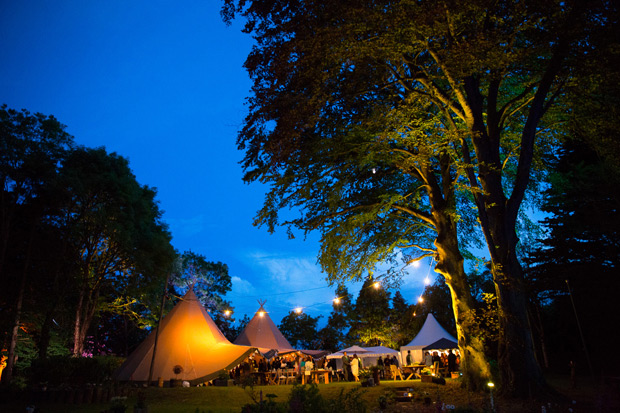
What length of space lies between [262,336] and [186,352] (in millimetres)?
9101

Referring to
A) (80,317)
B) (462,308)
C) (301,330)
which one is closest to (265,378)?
(80,317)

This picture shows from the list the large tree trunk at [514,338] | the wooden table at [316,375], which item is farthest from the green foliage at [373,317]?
the large tree trunk at [514,338]

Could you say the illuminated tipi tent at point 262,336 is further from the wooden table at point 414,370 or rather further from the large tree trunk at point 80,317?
the large tree trunk at point 80,317

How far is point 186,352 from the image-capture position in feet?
66.5

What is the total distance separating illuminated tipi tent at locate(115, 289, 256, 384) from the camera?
19.4 metres

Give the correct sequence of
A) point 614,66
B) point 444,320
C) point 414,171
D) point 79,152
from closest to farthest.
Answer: point 614,66 → point 414,171 → point 79,152 → point 444,320

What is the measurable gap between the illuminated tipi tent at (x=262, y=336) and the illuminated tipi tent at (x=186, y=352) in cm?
649

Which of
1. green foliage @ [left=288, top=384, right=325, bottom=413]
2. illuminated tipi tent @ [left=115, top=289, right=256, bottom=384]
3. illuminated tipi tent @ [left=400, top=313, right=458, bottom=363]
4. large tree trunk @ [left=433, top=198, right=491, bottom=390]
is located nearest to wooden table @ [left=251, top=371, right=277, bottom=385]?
illuminated tipi tent @ [left=115, top=289, right=256, bottom=384]

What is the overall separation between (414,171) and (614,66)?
7.22 metres

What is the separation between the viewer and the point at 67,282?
72.2 feet

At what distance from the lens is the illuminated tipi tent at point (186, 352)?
63.8ft

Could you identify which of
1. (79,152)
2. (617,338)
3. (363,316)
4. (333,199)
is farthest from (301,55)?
(363,316)

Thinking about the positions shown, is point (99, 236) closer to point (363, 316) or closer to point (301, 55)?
point (301, 55)

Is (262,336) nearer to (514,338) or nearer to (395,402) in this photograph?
(395,402)
